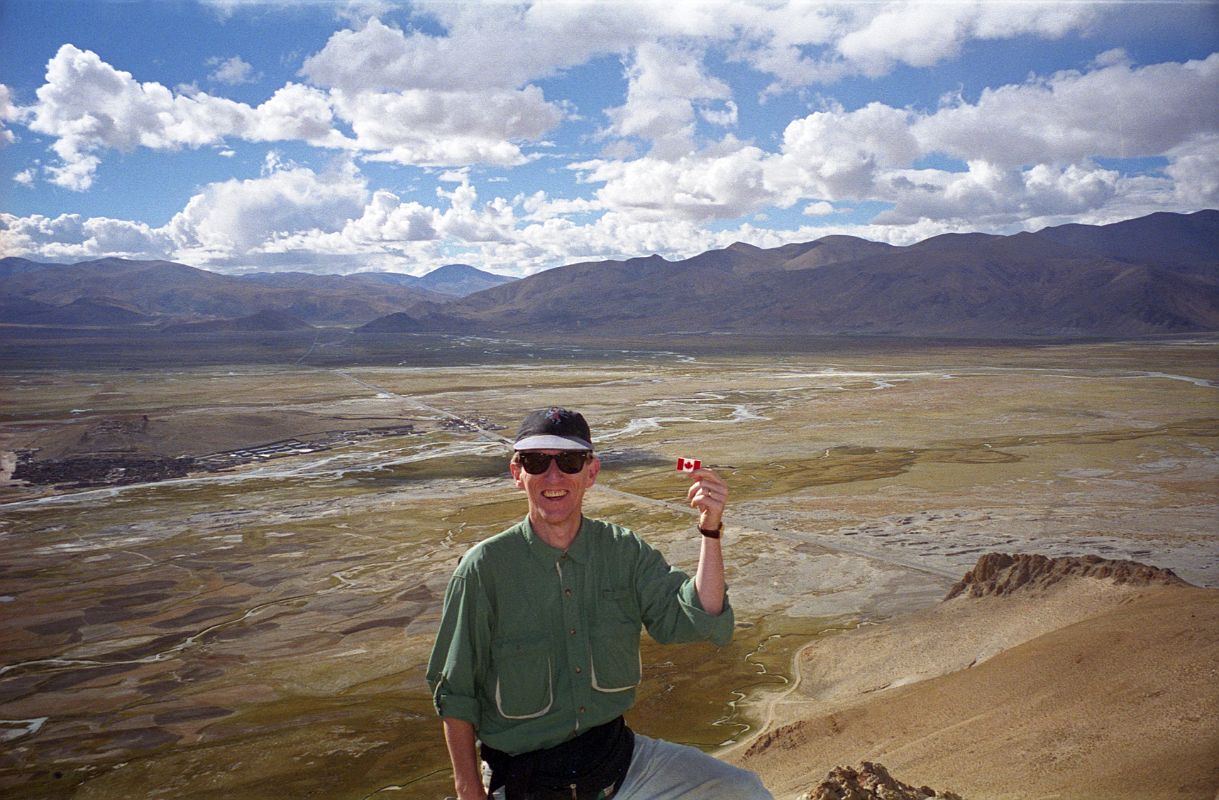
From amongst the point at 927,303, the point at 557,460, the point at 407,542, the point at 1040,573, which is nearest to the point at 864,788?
the point at 557,460

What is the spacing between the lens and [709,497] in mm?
3207

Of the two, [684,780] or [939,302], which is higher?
[939,302]

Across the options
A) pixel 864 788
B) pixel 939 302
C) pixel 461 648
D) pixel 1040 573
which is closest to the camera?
pixel 461 648

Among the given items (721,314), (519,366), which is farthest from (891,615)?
(721,314)

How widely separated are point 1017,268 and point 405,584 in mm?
168237

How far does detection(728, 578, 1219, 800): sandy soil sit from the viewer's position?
629cm

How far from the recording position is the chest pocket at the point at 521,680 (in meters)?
3.27

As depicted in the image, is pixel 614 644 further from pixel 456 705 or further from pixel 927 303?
pixel 927 303

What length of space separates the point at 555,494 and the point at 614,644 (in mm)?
599

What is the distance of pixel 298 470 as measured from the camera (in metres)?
30.4

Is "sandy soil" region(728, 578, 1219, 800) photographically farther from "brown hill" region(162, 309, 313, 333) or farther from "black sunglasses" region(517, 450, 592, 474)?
"brown hill" region(162, 309, 313, 333)

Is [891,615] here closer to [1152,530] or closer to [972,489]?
[1152,530]

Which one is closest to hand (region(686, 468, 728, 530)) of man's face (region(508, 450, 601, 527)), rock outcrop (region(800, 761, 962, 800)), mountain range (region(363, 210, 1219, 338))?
man's face (region(508, 450, 601, 527))

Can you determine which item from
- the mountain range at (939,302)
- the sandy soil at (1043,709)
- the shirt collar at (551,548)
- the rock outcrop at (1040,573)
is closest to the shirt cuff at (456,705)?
the shirt collar at (551,548)
